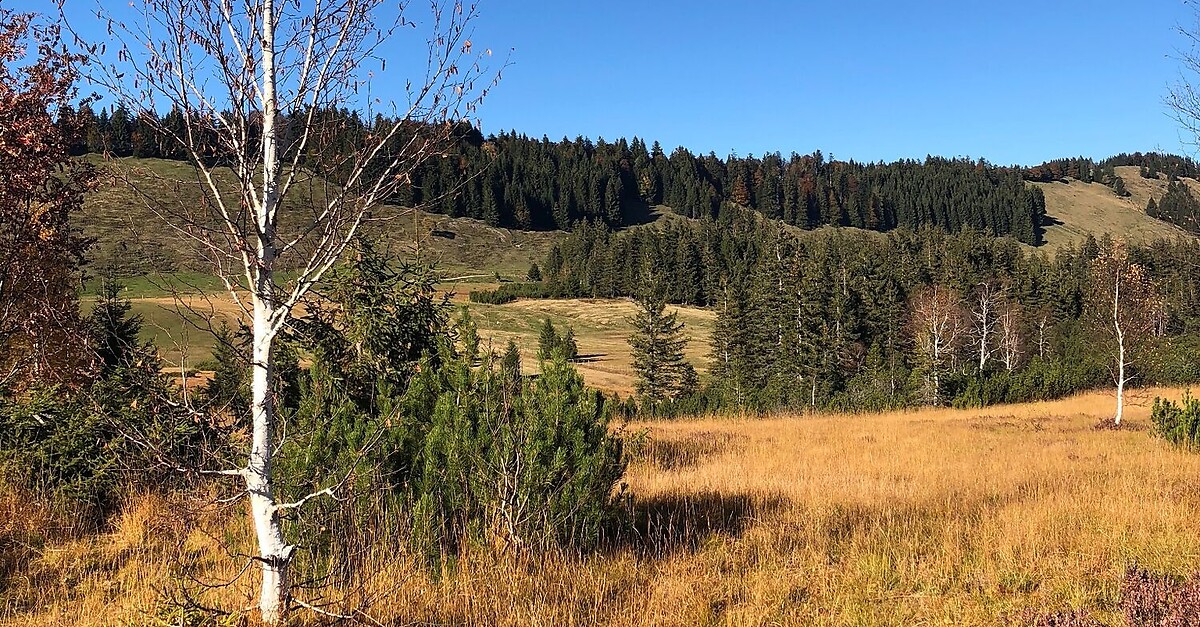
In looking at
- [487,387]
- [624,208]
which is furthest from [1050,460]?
[624,208]

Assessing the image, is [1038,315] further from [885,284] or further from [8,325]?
[8,325]

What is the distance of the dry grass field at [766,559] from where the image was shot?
13.9 feet

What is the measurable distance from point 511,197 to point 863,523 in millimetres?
135640

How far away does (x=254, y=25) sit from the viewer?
3.07 meters

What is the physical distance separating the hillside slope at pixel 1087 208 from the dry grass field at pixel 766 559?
542 ft

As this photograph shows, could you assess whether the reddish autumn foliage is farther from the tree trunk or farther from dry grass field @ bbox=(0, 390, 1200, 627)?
the tree trunk

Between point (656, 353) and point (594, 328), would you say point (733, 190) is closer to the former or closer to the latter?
point (594, 328)

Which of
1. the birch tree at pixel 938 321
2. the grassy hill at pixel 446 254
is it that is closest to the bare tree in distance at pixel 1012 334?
the birch tree at pixel 938 321

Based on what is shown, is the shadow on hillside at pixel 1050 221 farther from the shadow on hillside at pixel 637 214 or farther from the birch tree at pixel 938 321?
the birch tree at pixel 938 321

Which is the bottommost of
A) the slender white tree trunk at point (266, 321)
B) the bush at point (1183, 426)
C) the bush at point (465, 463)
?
the bush at point (1183, 426)

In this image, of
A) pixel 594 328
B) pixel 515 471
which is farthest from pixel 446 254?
pixel 515 471

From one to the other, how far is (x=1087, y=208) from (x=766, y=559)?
691 feet

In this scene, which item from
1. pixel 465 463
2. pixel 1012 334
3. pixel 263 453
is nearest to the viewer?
pixel 263 453

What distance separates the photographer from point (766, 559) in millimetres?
5273
